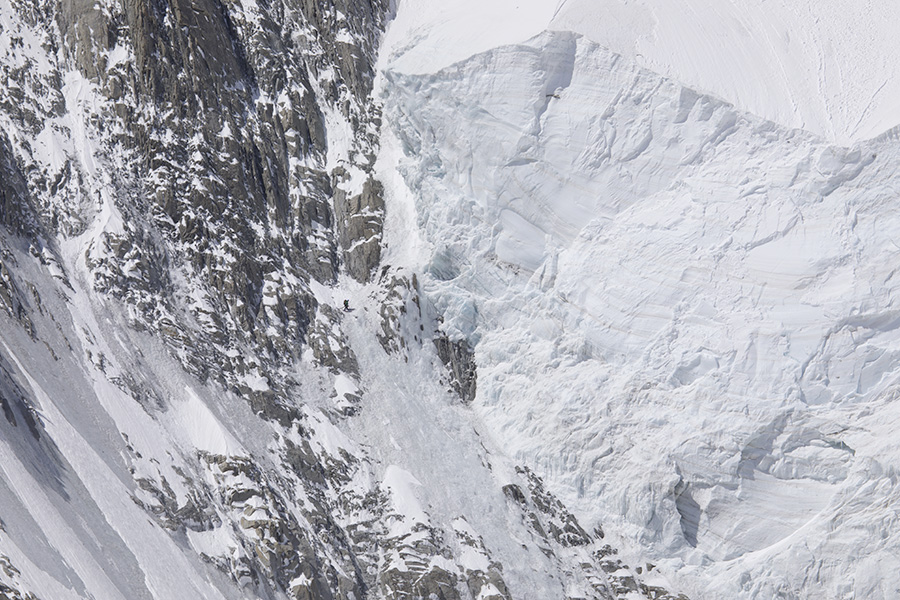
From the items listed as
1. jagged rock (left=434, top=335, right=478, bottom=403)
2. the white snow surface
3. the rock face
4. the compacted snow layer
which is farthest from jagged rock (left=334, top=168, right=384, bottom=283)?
the white snow surface

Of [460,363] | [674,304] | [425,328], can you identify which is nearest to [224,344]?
[425,328]

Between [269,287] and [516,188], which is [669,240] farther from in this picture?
[269,287]

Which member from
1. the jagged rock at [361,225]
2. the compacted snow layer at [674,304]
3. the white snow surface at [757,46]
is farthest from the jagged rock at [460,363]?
the white snow surface at [757,46]

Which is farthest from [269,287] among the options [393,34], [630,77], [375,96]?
[630,77]

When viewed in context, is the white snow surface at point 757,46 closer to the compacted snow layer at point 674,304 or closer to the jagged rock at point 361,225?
the compacted snow layer at point 674,304

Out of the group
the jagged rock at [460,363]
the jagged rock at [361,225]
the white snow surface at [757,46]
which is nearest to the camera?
the white snow surface at [757,46]

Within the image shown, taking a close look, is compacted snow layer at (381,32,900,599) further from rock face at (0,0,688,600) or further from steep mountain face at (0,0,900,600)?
rock face at (0,0,688,600)
